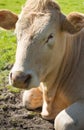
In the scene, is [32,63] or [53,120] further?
[53,120]

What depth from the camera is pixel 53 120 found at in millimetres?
7535

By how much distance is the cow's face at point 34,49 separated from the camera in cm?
629

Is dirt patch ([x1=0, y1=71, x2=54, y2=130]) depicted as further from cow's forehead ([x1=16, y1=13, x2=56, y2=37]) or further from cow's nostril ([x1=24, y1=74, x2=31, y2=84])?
cow's forehead ([x1=16, y1=13, x2=56, y2=37])

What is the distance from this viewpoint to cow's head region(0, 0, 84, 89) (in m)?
6.33

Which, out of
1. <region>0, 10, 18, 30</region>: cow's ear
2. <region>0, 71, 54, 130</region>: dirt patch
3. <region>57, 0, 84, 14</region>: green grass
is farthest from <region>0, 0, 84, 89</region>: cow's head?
<region>57, 0, 84, 14</region>: green grass

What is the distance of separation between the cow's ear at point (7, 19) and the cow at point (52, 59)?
16 mm

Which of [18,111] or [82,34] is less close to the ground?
[82,34]

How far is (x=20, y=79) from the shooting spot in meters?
6.20

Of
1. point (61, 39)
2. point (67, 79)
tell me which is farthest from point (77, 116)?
point (61, 39)

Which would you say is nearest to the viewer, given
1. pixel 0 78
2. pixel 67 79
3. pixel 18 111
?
pixel 67 79

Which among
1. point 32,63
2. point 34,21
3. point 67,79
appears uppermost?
point 34,21

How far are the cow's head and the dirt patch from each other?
0.84 metres

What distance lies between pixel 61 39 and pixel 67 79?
2.48 feet

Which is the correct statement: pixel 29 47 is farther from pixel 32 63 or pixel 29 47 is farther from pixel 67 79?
pixel 67 79
